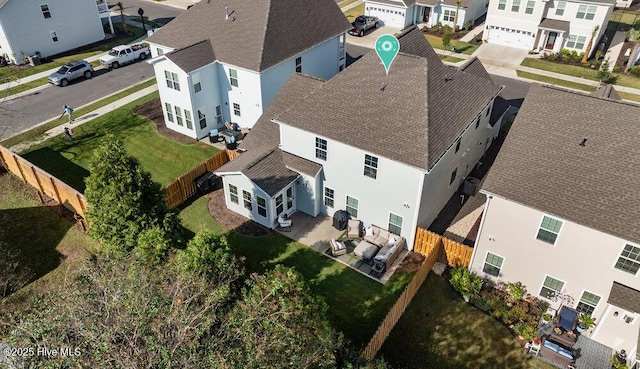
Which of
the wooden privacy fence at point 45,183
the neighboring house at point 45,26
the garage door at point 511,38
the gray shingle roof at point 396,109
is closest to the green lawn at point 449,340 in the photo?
the gray shingle roof at point 396,109

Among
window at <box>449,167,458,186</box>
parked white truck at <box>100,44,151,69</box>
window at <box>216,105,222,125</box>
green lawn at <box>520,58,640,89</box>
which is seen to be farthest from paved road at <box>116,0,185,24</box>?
window at <box>449,167,458,186</box>

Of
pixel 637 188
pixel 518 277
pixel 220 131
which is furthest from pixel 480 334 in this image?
pixel 220 131

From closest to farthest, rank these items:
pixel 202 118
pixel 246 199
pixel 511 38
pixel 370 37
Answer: pixel 246 199
pixel 202 118
pixel 511 38
pixel 370 37

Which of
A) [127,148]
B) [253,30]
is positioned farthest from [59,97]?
[253,30]

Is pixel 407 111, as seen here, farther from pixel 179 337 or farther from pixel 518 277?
pixel 179 337

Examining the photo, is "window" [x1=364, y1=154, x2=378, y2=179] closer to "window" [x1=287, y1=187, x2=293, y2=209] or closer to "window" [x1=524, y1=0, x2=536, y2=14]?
"window" [x1=287, y1=187, x2=293, y2=209]

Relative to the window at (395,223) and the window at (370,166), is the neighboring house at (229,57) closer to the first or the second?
the window at (370,166)

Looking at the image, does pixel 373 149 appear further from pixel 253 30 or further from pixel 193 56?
pixel 193 56
